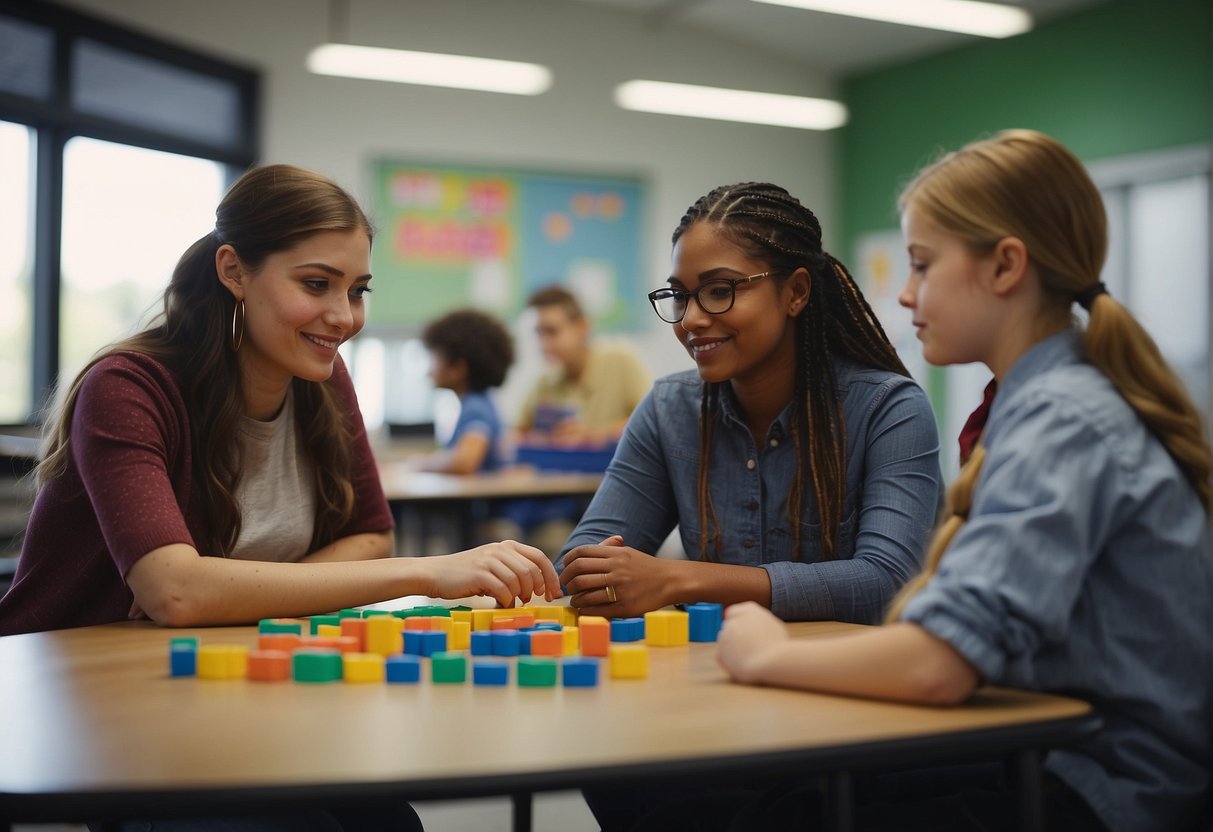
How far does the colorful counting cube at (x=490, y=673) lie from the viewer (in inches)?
50.2

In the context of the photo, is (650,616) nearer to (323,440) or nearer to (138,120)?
(323,440)

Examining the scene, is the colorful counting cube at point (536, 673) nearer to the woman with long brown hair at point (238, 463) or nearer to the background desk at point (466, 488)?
the woman with long brown hair at point (238, 463)

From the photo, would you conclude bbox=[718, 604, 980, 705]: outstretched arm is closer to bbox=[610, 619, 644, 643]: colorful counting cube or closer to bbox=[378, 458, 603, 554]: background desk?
bbox=[610, 619, 644, 643]: colorful counting cube

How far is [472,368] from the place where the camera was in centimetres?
548

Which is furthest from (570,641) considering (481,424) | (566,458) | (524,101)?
(524,101)

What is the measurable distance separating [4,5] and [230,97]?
163 cm

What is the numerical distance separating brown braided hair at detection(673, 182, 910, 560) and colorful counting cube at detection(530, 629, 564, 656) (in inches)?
25.0

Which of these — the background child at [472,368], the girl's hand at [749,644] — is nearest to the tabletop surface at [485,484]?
the background child at [472,368]

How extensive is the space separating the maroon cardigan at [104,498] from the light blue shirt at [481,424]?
3550mm

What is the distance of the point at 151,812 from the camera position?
0.94m

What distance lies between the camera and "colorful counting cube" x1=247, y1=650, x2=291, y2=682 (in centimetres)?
132

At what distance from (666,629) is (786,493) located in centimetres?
52

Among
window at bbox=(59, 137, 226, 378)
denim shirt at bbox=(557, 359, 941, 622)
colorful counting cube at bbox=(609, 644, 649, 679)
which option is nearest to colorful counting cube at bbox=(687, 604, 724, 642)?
denim shirt at bbox=(557, 359, 941, 622)

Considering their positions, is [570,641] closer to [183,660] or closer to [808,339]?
[183,660]
